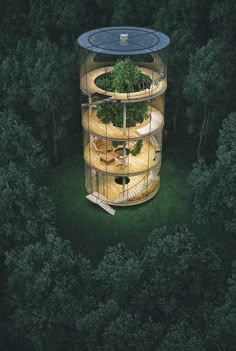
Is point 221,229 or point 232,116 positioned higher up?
point 232,116

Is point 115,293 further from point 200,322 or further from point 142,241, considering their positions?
point 142,241

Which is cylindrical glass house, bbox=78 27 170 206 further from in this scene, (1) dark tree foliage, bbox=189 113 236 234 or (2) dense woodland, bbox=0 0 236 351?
(1) dark tree foliage, bbox=189 113 236 234

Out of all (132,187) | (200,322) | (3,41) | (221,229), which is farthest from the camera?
(3,41)

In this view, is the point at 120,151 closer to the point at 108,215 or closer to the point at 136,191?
the point at 136,191

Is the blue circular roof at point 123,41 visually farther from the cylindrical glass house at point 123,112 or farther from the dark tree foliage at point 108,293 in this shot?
the dark tree foliage at point 108,293

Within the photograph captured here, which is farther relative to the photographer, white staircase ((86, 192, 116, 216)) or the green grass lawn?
white staircase ((86, 192, 116, 216))

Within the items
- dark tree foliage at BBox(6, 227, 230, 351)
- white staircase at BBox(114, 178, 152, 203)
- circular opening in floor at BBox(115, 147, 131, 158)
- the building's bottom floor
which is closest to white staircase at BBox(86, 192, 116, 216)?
the building's bottom floor

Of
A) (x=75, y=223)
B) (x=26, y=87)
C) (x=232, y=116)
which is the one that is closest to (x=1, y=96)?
(x=26, y=87)

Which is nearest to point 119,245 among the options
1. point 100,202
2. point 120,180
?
point 100,202
